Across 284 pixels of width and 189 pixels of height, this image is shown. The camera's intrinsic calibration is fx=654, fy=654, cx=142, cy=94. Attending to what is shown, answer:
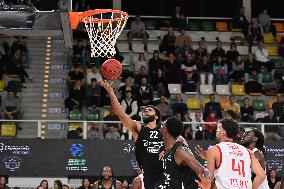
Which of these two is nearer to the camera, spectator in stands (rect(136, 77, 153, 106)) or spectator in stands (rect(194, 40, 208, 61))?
spectator in stands (rect(136, 77, 153, 106))

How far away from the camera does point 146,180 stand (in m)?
8.05

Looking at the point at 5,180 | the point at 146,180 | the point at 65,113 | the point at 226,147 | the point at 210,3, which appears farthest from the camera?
the point at 210,3

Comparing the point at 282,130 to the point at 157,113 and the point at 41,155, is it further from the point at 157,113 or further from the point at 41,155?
the point at 157,113

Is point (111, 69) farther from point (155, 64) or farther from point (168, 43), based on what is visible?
point (168, 43)

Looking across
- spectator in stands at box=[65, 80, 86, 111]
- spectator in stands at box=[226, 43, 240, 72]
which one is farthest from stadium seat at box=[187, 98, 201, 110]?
spectator in stands at box=[65, 80, 86, 111]

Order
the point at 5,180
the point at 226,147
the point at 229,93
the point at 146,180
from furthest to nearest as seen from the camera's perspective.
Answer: the point at 229,93 → the point at 5,180 → the point at 146,180 → the point at 226,147

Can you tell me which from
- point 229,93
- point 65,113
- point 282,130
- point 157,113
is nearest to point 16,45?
point 65,113

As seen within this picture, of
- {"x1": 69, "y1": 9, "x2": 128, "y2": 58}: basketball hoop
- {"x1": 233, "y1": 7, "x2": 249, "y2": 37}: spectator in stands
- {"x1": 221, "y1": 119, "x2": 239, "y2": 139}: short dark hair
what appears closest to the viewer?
{"x1": 221, "y1": 119, "x2": 239, "y2": 139}: short dark hair

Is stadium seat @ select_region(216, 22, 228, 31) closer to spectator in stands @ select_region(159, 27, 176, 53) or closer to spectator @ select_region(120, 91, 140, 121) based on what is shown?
spectator in stands @ select_region(159, 27, 176, 53)

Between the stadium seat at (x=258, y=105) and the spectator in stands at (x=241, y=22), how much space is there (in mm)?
4312

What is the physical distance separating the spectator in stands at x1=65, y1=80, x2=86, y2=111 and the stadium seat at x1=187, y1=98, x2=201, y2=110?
127 inches

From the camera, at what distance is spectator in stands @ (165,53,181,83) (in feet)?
64.8

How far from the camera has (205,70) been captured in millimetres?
20391

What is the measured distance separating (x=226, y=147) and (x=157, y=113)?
1.21m
